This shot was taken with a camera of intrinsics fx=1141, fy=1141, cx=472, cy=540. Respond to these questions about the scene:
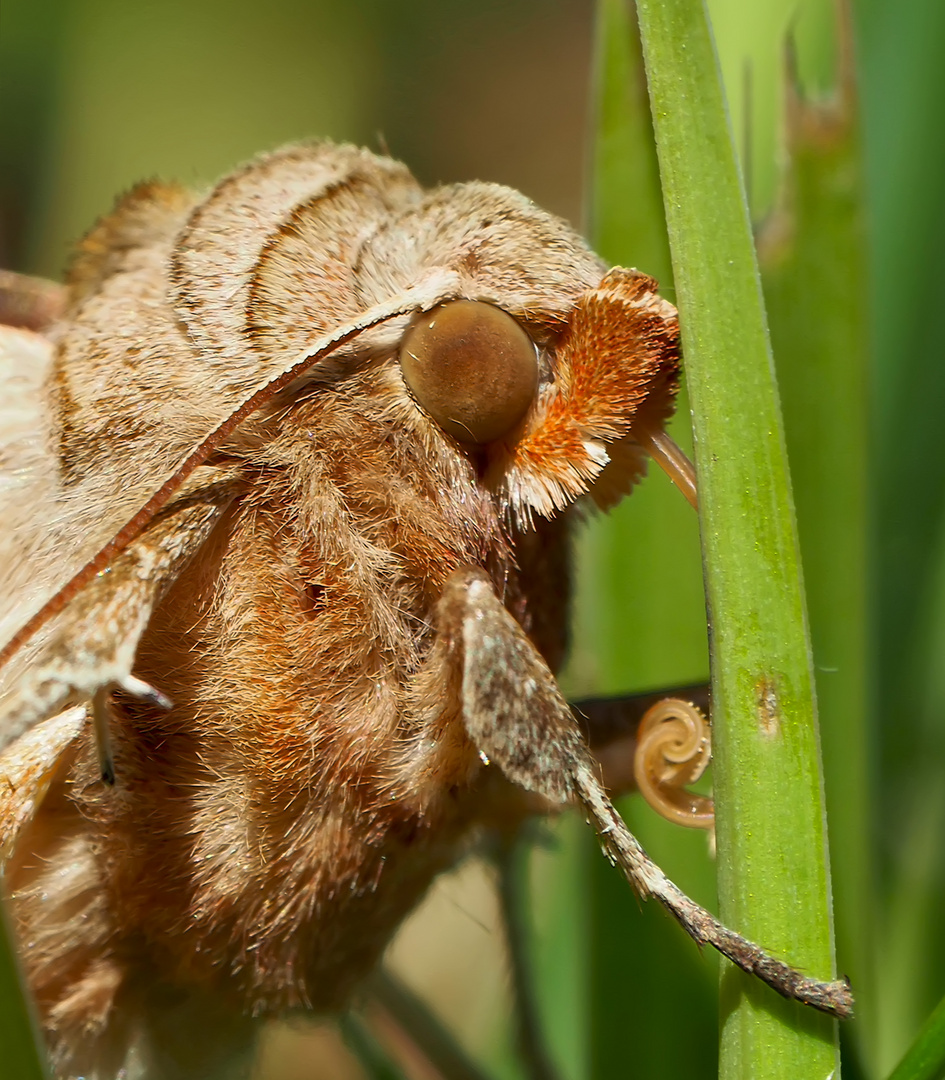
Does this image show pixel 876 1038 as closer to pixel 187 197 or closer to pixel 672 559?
pixel 672 559

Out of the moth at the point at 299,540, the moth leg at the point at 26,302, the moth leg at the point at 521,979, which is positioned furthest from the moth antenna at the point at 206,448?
the moth leg at the point at 521,979

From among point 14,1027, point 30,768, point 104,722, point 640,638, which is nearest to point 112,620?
point 104,722

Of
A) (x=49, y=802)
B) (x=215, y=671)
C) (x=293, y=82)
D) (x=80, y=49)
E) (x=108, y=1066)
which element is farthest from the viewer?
(x=293, y=82)

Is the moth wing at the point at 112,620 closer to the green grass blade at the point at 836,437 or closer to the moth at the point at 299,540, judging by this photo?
the moth at the point at 299,540

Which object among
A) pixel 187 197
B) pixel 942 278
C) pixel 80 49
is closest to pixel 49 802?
Answer: pixel 187 197

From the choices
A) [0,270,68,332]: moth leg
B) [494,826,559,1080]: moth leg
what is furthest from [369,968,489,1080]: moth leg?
[0,270,68,332]: moth leg

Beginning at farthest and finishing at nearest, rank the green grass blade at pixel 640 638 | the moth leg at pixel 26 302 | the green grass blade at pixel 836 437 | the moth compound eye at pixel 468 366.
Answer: the moth leg at pixel 26 302
the green grass blade at pixel 640 638
the green grass blade at pixel 836 437
the moth compound eye at pixel 468 366
